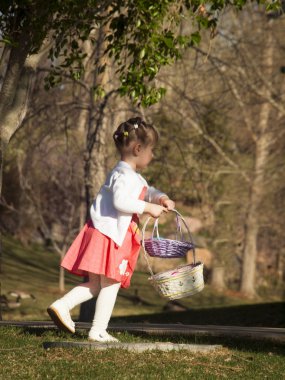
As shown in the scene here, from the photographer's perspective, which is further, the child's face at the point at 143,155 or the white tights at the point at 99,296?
the child's face at the point at 143,155

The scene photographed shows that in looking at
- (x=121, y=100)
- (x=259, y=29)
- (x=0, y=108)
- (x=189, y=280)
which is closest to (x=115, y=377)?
(x=189, y=280)

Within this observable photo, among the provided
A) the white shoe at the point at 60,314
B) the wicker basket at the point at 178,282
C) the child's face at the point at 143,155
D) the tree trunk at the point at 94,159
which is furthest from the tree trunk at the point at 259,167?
the white shoe at the point at 60,314

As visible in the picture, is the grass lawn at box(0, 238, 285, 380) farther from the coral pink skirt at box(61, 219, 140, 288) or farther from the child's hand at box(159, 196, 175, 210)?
the child's hand at box(159, 196, 175, 210)

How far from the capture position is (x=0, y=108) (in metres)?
9.03

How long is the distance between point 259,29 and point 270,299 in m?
9.08

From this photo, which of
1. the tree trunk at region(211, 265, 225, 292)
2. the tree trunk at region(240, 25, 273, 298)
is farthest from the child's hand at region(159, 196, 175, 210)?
the tree trunk at region(211, 265, 225, 292)

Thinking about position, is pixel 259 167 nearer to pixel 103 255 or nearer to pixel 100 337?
pixel 100 337

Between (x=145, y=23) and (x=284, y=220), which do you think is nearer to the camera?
(x=145, y=23)

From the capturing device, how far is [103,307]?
22.6 feet

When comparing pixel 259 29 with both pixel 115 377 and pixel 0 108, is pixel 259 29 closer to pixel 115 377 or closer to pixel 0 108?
pixel 0 108

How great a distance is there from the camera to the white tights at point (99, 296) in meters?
6.90

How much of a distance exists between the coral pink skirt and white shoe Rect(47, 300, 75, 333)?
0.29 meters

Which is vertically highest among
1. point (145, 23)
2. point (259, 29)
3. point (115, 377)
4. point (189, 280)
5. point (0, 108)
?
point (259, 29)

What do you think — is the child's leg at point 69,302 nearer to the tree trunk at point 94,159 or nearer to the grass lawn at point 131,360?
the grass lawn at point 131,360
